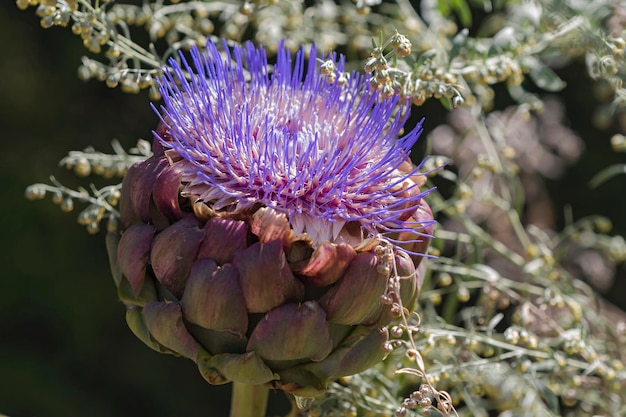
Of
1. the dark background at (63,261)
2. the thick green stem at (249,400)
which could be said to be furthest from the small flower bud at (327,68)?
the dark background at (63,261)

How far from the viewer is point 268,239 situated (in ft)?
2.28

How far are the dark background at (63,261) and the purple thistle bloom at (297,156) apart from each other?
2.81ft

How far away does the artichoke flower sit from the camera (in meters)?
0.70

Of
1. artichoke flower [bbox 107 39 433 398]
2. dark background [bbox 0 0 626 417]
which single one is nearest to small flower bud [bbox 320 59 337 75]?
artichoke flower [bbox 107 39 433 398]

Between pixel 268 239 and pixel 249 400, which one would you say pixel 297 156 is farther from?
pixel 249 400

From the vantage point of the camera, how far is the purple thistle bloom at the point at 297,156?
0.73 metres

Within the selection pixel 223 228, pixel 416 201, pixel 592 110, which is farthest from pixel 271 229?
pixel 592 110

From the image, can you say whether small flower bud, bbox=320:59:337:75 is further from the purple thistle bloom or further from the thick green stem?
the thick green stem

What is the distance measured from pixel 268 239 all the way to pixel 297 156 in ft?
0.30

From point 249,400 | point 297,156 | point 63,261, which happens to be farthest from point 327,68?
point 63,261

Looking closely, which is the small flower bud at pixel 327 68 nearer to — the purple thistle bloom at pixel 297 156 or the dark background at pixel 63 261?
the purple thistle bloom at pixel 297 156

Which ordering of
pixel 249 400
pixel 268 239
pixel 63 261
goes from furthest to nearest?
1. pixel 63 261
2. pixel 249 400
3. pixel 268 239

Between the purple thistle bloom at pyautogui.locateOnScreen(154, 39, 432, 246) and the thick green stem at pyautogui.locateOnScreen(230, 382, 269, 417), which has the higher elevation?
the purple thistle bloom at pyautogui.locateOnScreen(154, 39, 432, 246)

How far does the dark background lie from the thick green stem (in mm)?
815
